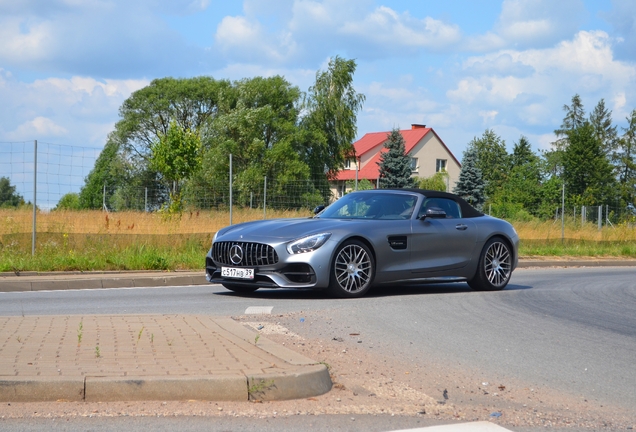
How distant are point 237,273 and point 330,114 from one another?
52767 mm

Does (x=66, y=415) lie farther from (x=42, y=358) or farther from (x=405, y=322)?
(x=405, y=322)

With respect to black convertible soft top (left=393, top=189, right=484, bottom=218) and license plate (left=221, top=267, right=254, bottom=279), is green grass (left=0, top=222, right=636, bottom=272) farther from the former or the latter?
black convertible soft top (left=393, top=189, right=484, bottom=218)

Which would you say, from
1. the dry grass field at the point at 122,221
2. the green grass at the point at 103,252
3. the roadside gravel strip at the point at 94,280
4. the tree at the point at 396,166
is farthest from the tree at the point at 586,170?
the roadside gravel strip at the point at 94,280

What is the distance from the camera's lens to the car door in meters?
11.4

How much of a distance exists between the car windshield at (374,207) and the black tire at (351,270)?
82 centimetres

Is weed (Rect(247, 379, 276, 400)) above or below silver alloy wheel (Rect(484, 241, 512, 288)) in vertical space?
below

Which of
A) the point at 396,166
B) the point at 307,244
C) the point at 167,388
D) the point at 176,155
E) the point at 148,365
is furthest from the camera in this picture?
the point at 396,166

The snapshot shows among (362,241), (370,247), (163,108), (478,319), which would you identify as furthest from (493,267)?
(163,108)

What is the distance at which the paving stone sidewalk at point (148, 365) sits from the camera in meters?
4.92

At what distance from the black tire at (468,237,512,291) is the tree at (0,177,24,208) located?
Answer: 992 cm

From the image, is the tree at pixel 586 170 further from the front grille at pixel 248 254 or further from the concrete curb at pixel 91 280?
the front grille at pixel 248 254

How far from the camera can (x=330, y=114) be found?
2468 inches

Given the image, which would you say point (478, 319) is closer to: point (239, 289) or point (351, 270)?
point (351, 270)

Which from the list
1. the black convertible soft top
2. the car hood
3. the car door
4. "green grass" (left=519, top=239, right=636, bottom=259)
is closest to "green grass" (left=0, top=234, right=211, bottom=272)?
the car hood
